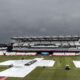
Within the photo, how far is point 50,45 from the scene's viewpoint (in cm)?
19675

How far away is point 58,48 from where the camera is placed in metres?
179

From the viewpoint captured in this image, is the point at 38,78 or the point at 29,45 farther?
the point at 29,45

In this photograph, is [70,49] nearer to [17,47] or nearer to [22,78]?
[17,47]

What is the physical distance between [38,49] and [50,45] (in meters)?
21.4

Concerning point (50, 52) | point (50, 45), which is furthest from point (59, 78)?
point (50, 45)

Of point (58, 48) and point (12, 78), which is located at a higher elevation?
point (12, 78)

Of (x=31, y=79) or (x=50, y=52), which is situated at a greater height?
(x=31, y=79)

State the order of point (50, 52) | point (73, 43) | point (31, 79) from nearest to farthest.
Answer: point (31, 79) < point (50, 52) < point (73, 43)

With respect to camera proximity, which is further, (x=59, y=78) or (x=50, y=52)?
(x=50, y=52)

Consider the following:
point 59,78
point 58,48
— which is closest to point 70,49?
point 58,48

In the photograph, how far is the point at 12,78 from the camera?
4950 cm

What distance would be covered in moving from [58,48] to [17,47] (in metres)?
38.3

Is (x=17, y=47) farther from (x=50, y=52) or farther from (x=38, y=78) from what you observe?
(x=38, y=78)

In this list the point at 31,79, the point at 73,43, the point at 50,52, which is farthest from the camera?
the point at 73,43
